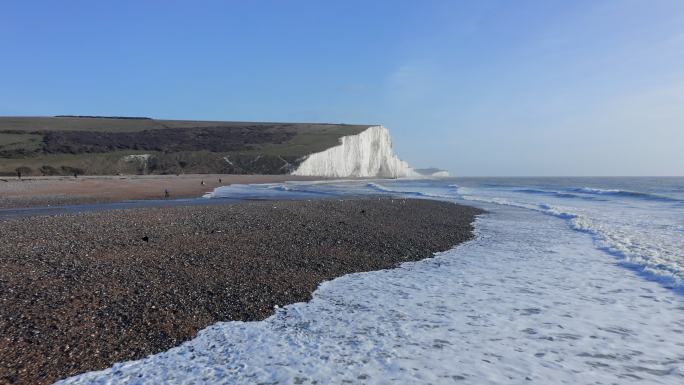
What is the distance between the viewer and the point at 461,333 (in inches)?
249

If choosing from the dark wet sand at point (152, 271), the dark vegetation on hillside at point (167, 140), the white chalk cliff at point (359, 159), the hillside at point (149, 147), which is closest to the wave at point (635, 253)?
the dark wet sand at point (152, 271)

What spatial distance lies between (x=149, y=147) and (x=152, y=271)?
7803cm

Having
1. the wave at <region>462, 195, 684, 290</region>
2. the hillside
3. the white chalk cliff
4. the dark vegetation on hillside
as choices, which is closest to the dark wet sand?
the wave at <region>462, 195, 684, 290</region>

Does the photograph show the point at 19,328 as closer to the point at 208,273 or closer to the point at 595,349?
the point at 208,273

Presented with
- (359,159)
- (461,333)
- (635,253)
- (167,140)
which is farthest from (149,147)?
(461,333)

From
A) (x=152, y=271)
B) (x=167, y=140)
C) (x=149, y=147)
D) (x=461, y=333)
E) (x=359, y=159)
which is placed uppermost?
(x=167, y=140)

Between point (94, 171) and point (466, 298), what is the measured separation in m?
66.3

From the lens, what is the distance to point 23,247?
10.4m

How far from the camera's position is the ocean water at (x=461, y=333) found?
507 centimetres

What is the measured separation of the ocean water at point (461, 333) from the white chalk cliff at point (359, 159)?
71.0 m

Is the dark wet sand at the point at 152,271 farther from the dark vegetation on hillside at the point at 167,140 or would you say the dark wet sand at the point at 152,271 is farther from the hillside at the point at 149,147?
the dark vegetation on hillside at the point at 167,140

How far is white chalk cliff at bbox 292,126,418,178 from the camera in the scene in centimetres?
8512

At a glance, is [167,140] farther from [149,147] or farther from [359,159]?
[359,159]

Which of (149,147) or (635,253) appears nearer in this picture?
(635,253)
